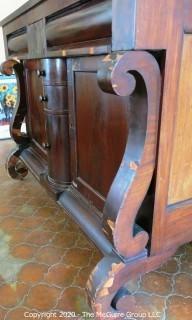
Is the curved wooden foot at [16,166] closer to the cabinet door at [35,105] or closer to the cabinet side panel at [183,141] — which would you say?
the cabinet door at [35,105]

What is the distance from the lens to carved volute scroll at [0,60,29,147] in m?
1.31

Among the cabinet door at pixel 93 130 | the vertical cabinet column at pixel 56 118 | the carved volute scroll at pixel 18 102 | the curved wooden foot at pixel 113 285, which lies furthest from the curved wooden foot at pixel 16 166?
the curved wooden foot at pixel 113 285

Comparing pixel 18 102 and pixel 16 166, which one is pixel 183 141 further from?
pixel 16 166

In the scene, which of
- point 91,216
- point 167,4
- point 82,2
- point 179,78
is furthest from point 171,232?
point 82,2

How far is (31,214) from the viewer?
1261 millimetres

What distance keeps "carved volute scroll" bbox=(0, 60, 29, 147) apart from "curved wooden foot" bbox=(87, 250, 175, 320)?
981mm

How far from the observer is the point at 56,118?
94cm

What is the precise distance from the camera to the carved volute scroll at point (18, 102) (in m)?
1.31

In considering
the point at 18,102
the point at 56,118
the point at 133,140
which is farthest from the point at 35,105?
the point at 133,140

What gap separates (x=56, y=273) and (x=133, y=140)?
1.86ft

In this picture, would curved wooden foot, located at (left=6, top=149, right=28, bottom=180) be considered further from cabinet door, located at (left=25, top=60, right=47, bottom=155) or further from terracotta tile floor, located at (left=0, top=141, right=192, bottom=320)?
terracotta tile floor, located at (left=0, top=141, right=192, bottom=320)

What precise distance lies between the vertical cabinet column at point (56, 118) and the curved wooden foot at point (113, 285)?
0.43 meters

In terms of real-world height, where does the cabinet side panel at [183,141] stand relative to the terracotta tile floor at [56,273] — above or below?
above

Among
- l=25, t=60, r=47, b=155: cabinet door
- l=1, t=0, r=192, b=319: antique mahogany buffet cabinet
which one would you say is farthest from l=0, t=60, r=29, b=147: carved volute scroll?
l=1, t=0, r=192, b=319: antique mahogany buffet cabinet
